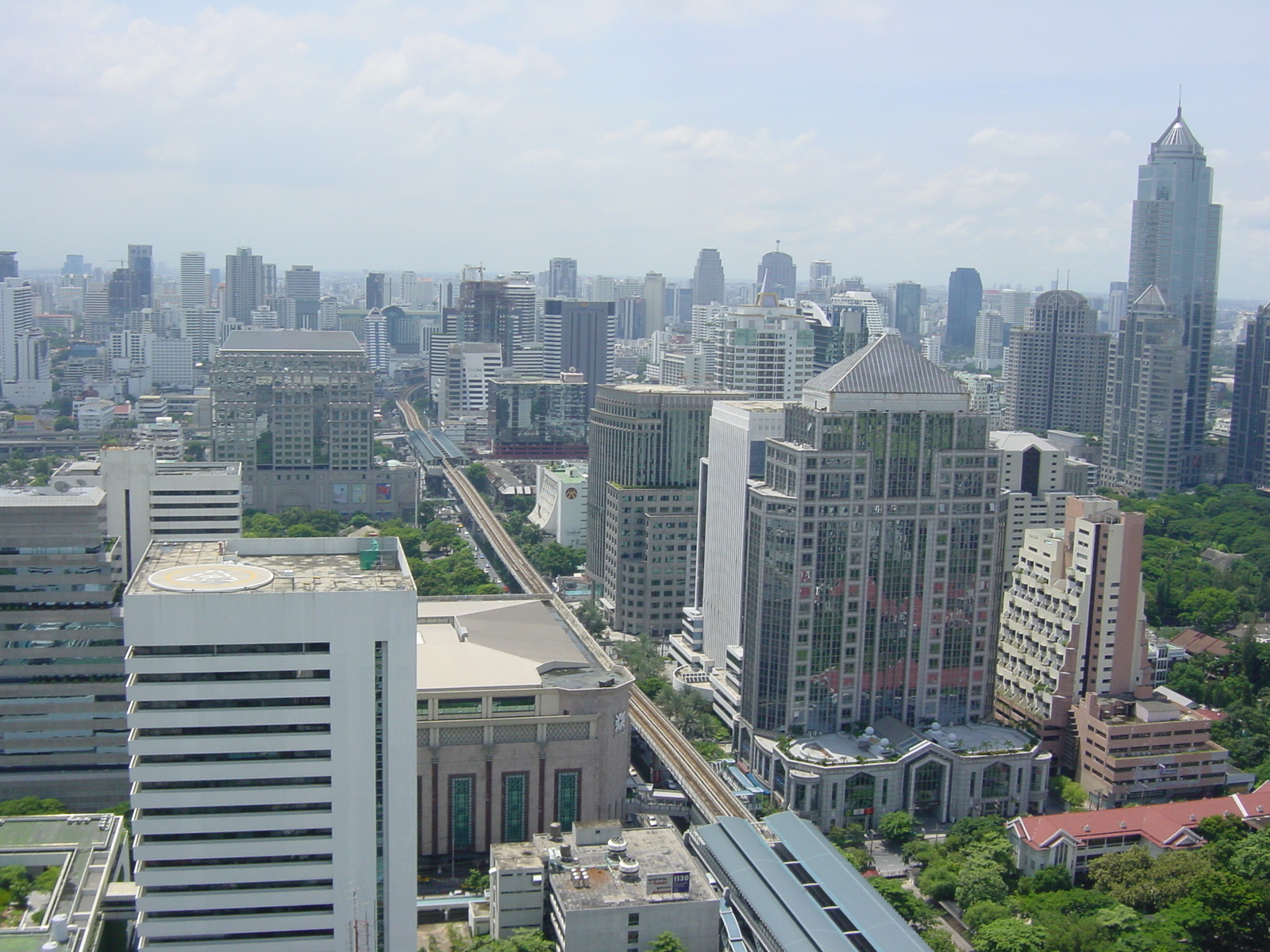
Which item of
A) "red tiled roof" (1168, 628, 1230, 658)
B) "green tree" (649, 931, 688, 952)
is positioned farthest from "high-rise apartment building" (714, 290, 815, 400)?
"green tree" (649, 931, 688, 952)

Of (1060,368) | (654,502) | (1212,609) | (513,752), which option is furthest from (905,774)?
(1060,368)

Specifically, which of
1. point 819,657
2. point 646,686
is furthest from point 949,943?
point 646,686

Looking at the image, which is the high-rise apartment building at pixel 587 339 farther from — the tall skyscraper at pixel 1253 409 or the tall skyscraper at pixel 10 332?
the tall skyscraper at pixel 1253 409

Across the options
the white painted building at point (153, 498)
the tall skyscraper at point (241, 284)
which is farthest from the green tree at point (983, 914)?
the tall skyscraper at point (241, 284)

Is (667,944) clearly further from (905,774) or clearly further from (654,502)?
(654,502)

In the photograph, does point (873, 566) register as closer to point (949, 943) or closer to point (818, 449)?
point (818, 449)

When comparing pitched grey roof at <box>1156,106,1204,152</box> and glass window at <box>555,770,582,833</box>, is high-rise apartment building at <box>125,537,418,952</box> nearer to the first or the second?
glass window at <box>555,770,582,833</box>
